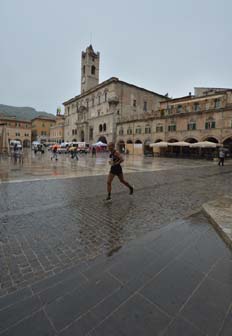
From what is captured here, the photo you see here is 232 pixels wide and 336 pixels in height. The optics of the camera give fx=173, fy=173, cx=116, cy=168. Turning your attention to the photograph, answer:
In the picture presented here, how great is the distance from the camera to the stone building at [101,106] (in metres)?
46.0

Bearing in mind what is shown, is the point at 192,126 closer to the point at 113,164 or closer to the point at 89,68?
the point at 113,164

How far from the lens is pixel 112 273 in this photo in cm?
226

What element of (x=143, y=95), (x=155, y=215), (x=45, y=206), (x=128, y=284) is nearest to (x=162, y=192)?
(x=155, y=215)

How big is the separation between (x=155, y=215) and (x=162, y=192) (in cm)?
245

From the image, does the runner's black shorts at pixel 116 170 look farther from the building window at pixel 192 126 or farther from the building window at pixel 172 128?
the building window at pixel 172 128

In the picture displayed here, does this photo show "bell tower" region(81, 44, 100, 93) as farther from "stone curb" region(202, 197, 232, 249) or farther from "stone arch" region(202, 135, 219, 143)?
"stone curb" region(202, 197, 232, 249)

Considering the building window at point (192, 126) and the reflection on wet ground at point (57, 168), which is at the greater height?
the building window at point (192, 126)

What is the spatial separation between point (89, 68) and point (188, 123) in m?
43.5

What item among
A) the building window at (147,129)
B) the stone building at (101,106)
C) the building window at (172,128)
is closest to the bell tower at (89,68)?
the stone building at (101,106)

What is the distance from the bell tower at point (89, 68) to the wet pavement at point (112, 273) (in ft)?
207

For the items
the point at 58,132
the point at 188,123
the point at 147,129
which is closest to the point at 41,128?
the point at 58,132

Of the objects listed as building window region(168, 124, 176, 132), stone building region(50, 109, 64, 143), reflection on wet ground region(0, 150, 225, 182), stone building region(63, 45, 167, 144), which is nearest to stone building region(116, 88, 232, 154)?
building window region(168, 124, 176, 132)

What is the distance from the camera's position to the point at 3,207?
463 centimetres

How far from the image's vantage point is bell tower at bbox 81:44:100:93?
58.1m
